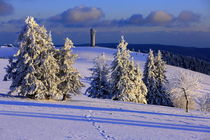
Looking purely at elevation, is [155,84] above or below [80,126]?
above

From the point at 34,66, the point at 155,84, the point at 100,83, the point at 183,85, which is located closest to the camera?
the point at 34,66

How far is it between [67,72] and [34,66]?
377 centimetres

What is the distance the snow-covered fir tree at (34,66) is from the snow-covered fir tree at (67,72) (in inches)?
49.9

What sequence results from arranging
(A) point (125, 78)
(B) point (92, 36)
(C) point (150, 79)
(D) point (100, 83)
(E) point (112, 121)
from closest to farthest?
(E) point (112, 121)
(A) point (125, 78)
(D) point (100, 83)
(C) point (150, 79)
(B) point (92, 36)

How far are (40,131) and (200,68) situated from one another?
17434 centimetres

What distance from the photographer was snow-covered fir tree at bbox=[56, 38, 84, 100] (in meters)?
34.2

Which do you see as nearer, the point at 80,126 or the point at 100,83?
the point at 80,126

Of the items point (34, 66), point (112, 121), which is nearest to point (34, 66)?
point (34, 66)

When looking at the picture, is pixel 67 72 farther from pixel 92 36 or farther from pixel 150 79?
pixel 92 36

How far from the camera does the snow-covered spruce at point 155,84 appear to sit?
5497 centimetres

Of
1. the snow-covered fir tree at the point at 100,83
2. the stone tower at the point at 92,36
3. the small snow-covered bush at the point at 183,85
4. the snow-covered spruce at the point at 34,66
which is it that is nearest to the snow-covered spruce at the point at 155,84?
the snow-covered fir tree at the point at 100,83

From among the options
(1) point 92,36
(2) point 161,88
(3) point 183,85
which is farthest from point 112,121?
(1) point 92,36

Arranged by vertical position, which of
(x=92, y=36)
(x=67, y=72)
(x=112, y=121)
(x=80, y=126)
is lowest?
(x=112, y=121)

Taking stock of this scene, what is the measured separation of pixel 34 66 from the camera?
105 feet
